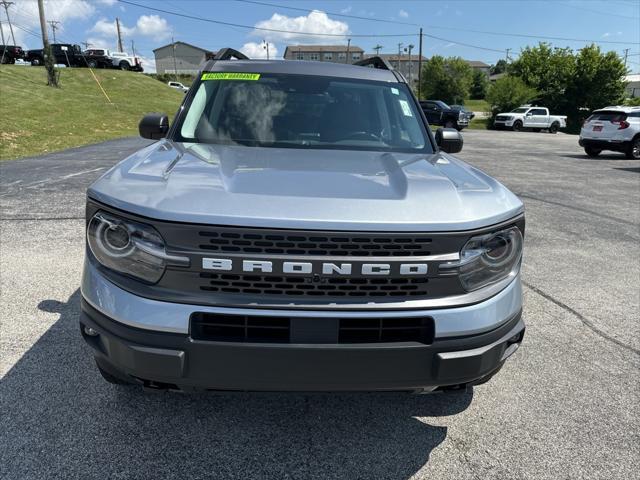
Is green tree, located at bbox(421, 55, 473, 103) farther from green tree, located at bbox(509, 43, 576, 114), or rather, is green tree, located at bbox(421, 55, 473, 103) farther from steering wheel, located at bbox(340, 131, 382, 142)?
steering wheel, located at bbox(340, 131, 382, 142)

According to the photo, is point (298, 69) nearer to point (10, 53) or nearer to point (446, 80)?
point (10, 53)

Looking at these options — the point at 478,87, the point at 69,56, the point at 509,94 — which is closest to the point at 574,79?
the point at 509,94

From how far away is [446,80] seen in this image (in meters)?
73.1

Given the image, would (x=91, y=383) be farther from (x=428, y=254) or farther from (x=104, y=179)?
(x=428, y=254)

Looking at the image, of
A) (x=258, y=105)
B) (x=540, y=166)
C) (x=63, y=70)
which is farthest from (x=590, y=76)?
(x=258, y=105)

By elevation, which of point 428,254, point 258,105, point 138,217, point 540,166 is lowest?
point 540,166

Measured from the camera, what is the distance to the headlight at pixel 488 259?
191 centimetres

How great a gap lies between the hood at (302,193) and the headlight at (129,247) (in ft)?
0.25

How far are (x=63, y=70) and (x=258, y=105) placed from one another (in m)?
40.8

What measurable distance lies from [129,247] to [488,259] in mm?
1401

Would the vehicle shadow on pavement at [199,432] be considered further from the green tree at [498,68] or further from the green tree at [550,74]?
the green tree at [498,68]

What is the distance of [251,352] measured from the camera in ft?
5.80

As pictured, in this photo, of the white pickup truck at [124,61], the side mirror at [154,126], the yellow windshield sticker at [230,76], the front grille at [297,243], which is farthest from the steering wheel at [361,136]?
the white pickup truck at [124,61]


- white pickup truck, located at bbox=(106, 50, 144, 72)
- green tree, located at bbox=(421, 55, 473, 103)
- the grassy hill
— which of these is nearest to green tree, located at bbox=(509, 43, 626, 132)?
green tree, located at bbox=(421, 55, 473, 103)
